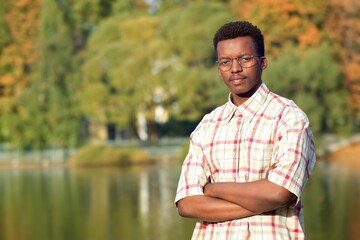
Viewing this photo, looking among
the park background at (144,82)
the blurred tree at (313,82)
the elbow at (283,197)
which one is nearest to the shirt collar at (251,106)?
the elbow at (283,197)

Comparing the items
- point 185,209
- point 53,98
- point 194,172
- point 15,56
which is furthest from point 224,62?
point 15,56

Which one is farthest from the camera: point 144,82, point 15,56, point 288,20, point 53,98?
point 15,56

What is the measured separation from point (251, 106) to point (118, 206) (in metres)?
15.3

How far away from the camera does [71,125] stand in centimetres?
3266

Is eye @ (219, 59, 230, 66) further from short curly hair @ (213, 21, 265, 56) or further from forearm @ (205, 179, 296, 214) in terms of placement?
forearm @ (205, 179, 296, 214)

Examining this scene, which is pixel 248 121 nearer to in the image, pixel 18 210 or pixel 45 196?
pixel 18 210

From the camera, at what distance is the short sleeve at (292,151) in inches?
86.4

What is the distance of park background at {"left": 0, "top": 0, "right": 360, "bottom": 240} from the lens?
29172 millimetres

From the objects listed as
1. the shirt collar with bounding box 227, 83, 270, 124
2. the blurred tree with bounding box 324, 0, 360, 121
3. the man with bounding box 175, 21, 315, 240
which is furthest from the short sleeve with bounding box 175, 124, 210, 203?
the blurred tree with bounding box 324, 0, 360, 121

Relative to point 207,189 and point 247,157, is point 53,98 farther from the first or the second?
point 247,157

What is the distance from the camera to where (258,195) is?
2.21 metres

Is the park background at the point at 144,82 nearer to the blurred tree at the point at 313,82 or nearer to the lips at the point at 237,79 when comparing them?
the blurred tree at the point at 313,82

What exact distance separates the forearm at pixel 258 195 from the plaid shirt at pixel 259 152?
2 cm

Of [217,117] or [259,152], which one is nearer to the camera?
[259,152]
